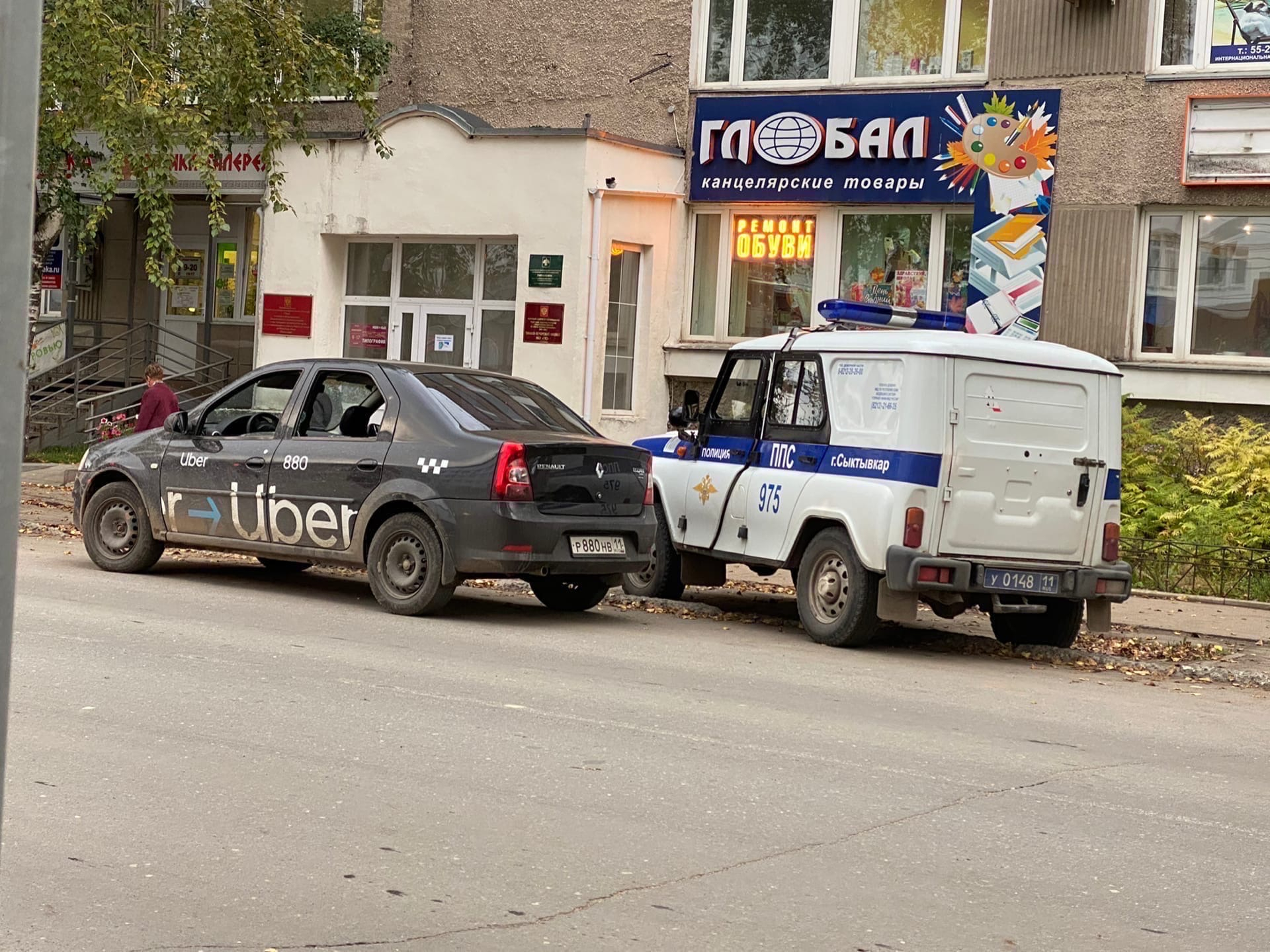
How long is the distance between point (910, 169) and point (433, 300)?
22.0ft

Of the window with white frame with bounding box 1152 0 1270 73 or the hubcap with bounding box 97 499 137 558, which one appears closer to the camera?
the hubcap with bounding box 97 499 137 558

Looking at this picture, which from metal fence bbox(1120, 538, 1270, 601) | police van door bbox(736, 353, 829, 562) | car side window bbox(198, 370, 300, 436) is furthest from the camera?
metal fence bbox(1120, 538, 1270, 601)

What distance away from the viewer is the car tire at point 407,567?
11227 mm

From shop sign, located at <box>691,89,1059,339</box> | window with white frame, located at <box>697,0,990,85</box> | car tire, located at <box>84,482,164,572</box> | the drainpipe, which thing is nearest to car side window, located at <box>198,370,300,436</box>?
car tire, located at <box>84,482,164,572</box>

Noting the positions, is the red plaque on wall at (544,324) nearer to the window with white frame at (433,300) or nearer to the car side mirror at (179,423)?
the window with white frame at (433,300)

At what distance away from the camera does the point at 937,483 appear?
35.8 feet

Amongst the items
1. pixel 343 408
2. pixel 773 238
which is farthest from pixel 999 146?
pixel 343 408

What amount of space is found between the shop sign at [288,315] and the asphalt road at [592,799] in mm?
12804

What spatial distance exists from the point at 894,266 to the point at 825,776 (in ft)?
47.4

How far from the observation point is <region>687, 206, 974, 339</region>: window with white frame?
2042 centimetres

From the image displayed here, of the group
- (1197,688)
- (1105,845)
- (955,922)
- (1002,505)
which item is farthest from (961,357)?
(955,922)

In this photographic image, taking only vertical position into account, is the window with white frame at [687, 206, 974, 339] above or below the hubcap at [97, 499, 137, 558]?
above

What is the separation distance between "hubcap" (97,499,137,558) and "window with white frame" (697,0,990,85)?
11.3m

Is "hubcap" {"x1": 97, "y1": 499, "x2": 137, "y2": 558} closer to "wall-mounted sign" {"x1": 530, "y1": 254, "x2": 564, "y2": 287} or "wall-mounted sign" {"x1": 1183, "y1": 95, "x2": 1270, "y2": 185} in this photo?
"wall-mounted sign" {"x1": 530, "y1": 254, "x2": 564, "y2": 287}
